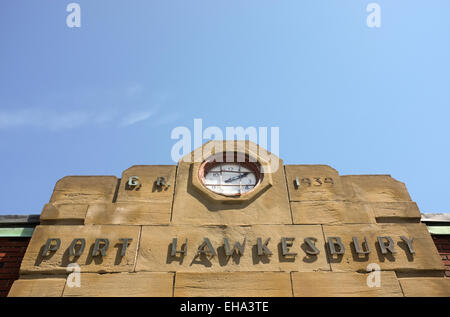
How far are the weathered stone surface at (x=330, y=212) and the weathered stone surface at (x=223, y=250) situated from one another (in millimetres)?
172

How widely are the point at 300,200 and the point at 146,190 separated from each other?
Answer: 2641 mm

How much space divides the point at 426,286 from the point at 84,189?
5.61 meters

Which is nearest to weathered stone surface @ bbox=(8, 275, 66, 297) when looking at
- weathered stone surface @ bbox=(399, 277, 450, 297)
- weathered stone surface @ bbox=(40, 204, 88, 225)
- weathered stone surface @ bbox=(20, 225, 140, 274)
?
weathered stone surface @ bbox=(20, 225, 140, 274)

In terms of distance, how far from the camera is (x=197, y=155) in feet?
22.8

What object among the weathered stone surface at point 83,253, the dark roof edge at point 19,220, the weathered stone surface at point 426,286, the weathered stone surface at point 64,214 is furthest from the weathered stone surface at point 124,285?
the weathered stone surface at point 426,286

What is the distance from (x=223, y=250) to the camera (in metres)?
5.65

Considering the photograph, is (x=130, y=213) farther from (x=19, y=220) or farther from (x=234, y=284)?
(x=234, y=284)

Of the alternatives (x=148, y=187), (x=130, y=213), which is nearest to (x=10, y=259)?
(x=130, y=213)

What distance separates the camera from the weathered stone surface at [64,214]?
19.8ft
